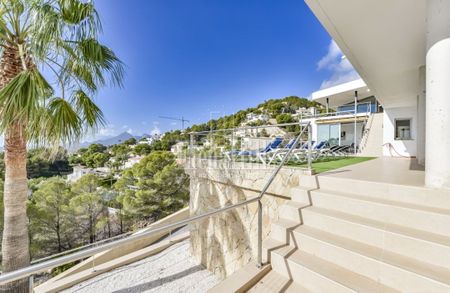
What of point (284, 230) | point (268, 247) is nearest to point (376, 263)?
point (284, 230)

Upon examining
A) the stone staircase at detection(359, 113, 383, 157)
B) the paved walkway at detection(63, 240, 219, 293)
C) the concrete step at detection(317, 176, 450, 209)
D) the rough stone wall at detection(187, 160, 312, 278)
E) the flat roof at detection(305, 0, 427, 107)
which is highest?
the flat roof at detection(305, 0, 427, 107)

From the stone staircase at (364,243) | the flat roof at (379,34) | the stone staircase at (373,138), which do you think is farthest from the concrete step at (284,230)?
the stone staircase at (373,138)

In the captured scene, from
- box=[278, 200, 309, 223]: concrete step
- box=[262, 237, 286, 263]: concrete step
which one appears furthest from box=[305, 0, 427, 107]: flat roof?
box=[262, 237, 286, 263]: concrete step

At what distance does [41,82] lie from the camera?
129 inches

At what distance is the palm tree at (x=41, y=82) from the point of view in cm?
320

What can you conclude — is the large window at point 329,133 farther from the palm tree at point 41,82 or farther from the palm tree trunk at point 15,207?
the palm tree trunk at point 15,207

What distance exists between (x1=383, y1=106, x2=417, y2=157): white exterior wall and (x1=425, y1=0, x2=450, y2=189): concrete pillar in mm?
8987

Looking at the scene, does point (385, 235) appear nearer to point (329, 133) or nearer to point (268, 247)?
point (268, 247)

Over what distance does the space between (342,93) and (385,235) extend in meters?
17.6

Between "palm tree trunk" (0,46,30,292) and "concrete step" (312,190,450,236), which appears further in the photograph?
"palm tree trunk" (0,46,30,292)

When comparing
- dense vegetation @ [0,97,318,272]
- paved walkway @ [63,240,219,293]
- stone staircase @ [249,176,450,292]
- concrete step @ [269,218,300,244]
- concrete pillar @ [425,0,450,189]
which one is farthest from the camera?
dense vegetation @ [0,97,318,272]

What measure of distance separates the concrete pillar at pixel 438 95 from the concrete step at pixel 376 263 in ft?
4.15

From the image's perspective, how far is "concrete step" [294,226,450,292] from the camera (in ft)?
5.74

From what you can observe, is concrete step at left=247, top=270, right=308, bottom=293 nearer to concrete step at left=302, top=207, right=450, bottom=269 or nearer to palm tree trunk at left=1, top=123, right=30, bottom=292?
concrete step at left=302, top=207, right=450, bottom=269
